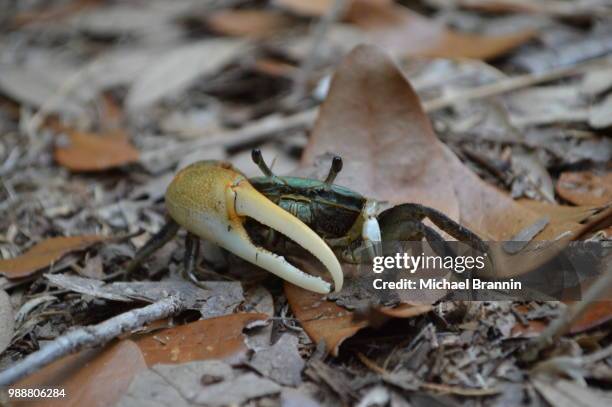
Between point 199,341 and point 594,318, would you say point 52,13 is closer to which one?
point 199,341

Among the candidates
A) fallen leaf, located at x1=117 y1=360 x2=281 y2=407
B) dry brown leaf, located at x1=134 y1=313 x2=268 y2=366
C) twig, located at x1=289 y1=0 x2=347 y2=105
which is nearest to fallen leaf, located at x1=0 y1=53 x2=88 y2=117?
twig, located at x1=289 y1=0 x2=347 y2=105

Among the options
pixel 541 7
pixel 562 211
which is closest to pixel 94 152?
pixel 562 211

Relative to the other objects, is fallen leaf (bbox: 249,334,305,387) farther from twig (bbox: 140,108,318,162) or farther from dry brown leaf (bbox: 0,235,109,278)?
twig (bbox: 140,108,318,162)

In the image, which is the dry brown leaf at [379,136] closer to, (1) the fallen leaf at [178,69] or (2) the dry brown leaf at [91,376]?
(2) the dry brown leaf at [91,376]

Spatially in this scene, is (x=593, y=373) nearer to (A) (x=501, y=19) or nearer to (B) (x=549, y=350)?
(B) (x=549, y=350)

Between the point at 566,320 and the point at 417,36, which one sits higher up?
the point at 417,36

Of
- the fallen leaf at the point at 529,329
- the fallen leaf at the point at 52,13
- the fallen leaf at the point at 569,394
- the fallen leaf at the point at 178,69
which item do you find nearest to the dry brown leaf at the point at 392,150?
the fallen leaf at the point at 529,329
